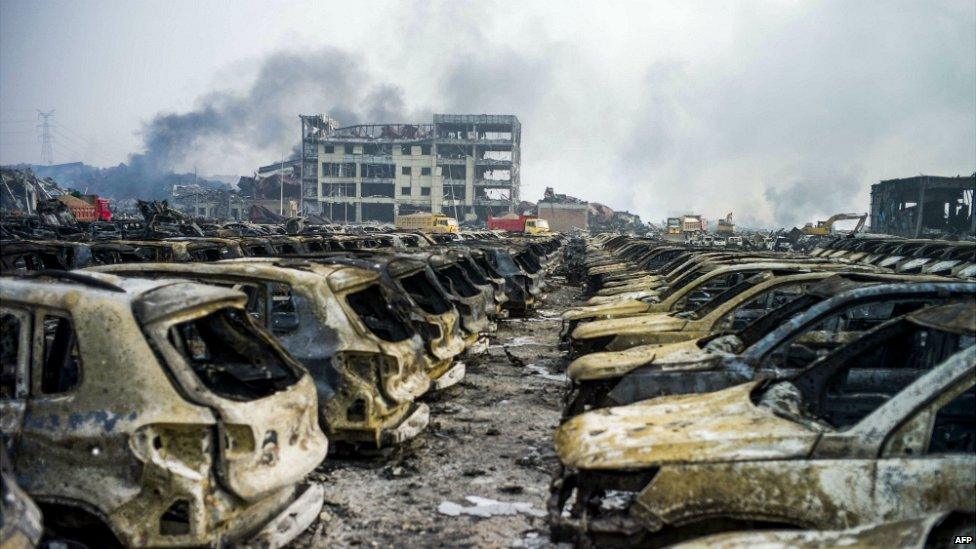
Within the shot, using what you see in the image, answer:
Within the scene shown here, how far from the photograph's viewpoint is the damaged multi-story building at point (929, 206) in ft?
131

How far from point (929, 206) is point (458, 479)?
1776 inches

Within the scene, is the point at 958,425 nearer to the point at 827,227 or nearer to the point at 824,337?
Result: the point at 824,337

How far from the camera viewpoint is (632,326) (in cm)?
796

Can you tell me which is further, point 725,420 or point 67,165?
point 67,165

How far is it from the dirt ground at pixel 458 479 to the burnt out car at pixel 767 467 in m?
1.20

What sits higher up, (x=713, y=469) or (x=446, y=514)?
(x=713, y=469)

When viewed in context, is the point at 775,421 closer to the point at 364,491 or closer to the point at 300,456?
the point at 300,456

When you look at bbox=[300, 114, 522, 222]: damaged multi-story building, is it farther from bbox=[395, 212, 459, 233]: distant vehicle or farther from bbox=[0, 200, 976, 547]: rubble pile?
bbox=[0, 200, 976, 547]: rubble pile

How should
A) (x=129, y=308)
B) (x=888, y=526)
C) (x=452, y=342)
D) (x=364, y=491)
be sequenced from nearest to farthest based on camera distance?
(x=888, y=526) < (x=129, y=308) < (x=364, y=491) < (x=452, y=342)

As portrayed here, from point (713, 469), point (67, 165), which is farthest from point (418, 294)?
point (67, 165)

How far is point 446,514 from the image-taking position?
16.4 ft

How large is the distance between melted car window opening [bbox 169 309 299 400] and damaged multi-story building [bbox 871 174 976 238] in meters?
41.6

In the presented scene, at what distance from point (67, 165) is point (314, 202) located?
7593 cm

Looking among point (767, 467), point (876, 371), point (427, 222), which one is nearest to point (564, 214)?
point (427, 222)
